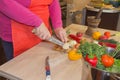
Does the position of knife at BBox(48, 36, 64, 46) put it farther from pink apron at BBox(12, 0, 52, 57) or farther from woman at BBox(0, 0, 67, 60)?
pink apron at BBox(12, 0, 52, 57)

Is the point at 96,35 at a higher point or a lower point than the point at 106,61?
lower

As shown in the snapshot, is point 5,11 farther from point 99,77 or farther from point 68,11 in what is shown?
point 68,11

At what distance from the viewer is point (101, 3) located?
7.05 feet

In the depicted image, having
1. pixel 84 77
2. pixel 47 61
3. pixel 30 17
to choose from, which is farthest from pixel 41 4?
pixel 84 77

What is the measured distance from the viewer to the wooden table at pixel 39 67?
815 millimetres

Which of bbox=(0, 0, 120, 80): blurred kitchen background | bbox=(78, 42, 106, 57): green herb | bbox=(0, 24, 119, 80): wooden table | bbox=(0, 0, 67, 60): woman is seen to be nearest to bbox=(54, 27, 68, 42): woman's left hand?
bbox=(0, 0, 67, 60): woman

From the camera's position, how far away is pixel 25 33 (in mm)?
1110

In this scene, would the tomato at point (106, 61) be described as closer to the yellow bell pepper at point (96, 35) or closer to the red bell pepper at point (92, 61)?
the red bell pepper at point (92, 61)

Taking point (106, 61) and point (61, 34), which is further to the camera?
point (61, 34)

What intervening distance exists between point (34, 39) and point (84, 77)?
59cm

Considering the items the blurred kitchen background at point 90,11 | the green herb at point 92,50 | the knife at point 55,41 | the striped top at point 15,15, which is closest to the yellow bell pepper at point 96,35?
the knife at point 55,41

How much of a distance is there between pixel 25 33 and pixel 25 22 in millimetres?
127

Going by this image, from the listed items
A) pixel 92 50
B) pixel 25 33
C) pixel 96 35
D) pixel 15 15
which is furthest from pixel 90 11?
pixel 92 50

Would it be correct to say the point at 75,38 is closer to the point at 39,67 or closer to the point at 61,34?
the point at 61,34
